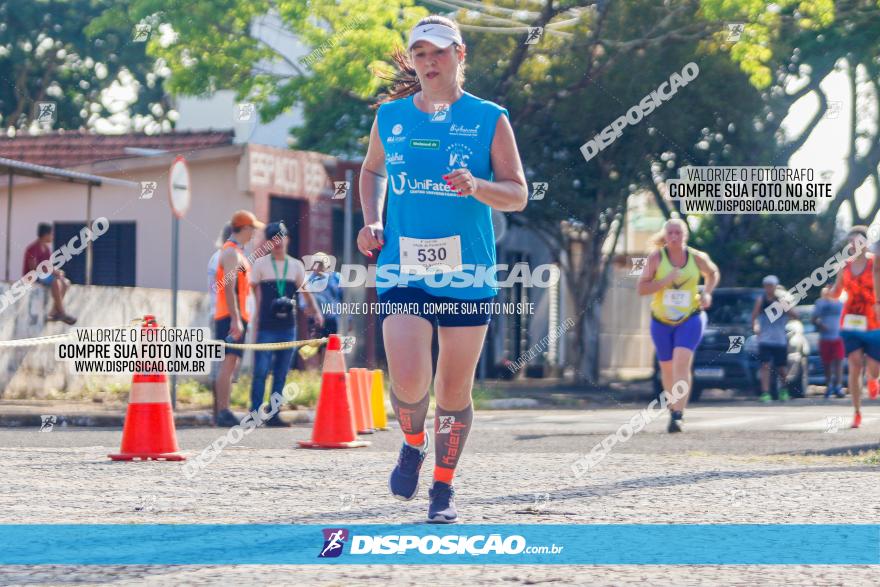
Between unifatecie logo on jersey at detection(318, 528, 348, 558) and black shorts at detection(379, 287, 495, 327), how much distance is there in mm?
1004

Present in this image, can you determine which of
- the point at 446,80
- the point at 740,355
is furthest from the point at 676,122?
the point at 446,80

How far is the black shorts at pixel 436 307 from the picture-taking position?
6.45 m

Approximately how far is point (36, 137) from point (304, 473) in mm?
23894

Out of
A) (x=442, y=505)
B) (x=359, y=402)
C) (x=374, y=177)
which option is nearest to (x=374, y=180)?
(x=374, y=177)

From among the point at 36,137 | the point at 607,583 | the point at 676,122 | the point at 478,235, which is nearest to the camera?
the point at 607,583

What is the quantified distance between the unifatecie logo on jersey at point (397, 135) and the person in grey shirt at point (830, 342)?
18.9 m

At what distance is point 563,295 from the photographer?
37.4 m

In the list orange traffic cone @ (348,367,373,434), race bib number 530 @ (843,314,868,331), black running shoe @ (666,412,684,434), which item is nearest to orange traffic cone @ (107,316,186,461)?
orange traffic cone @ (348,367,373,434)

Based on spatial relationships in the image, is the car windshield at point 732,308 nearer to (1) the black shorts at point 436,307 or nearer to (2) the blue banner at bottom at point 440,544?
(2) the blue banner at bottom at point 440,544

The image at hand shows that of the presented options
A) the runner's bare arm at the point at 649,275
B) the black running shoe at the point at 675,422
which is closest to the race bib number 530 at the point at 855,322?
the black running shoe at the point at 675,422

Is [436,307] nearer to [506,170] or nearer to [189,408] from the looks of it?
[506,170]

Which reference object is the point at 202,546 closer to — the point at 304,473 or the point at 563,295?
the point at 304,473

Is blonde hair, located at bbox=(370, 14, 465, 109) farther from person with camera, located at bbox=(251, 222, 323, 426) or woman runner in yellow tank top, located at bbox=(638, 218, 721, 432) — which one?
person with camera, located at bbox=(251, 222, 323, 426)

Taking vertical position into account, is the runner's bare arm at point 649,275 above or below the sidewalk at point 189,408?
above
